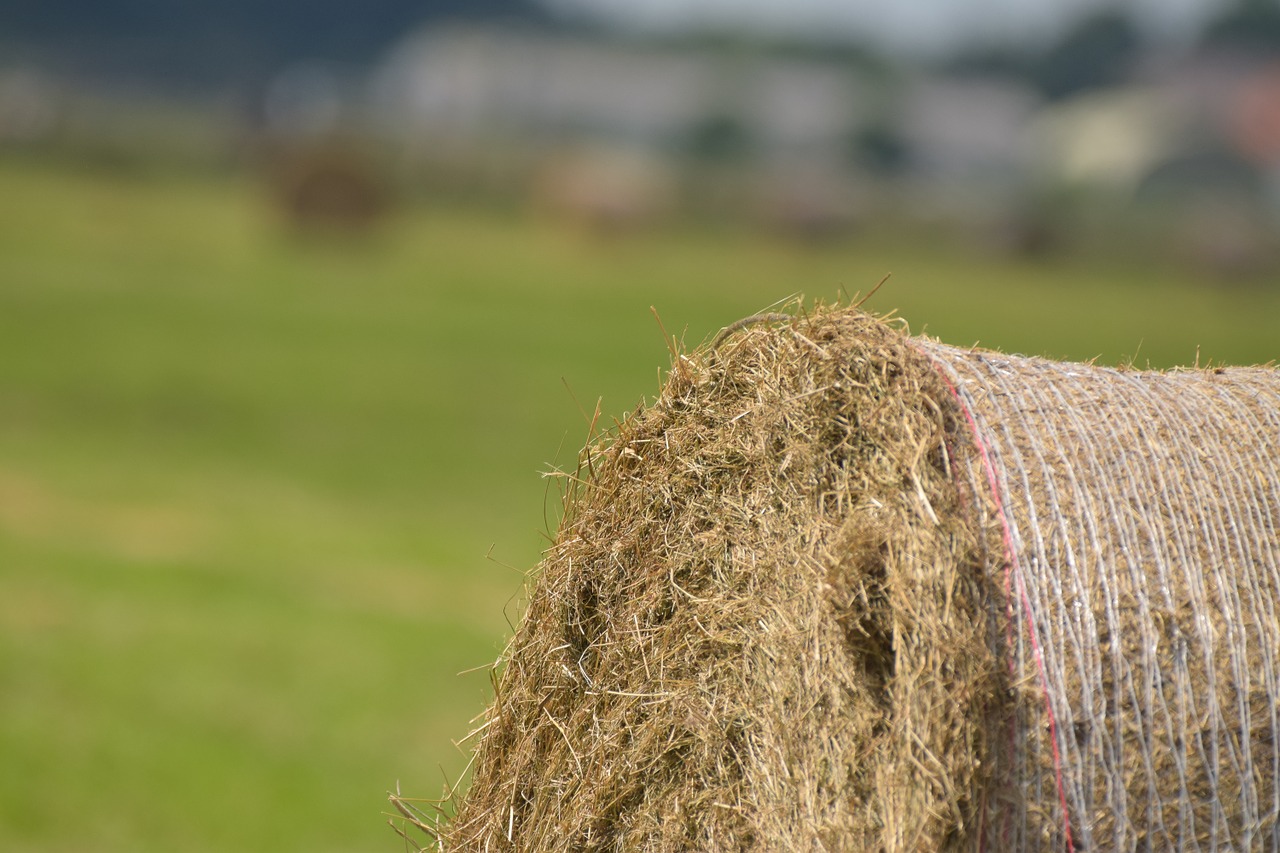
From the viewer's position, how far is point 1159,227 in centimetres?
5634

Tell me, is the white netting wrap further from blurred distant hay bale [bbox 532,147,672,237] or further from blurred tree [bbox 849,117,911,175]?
blurred tree [bbox 849,117,911,175]

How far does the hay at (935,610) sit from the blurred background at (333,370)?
72cm

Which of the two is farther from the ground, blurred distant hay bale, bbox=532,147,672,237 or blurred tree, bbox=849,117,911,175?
blurred tree, bbox=849,117,911,175

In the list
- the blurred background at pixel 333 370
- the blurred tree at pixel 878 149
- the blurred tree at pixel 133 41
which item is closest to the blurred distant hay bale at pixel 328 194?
the blurred background at pixel 333 370

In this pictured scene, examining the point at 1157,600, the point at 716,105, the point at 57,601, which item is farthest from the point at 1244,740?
the point at 716,105

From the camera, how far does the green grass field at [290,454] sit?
9188mm

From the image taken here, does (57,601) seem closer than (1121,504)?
No

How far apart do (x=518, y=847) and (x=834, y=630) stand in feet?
5.24

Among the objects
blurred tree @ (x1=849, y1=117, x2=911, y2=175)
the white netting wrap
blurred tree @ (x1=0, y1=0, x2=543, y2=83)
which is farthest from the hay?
blurred tree @ (x1=0, y1=0, x2=543, y2=83)

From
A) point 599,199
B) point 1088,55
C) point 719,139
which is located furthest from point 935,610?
point 1088,55

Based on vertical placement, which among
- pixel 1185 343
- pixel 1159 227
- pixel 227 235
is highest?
pixel 1159 227

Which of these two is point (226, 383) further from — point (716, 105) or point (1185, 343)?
point (716, 105)

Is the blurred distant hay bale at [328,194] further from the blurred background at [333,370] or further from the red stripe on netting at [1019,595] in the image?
the red stripe on netting at [1019,595]

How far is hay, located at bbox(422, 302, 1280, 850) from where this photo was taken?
347 cm
